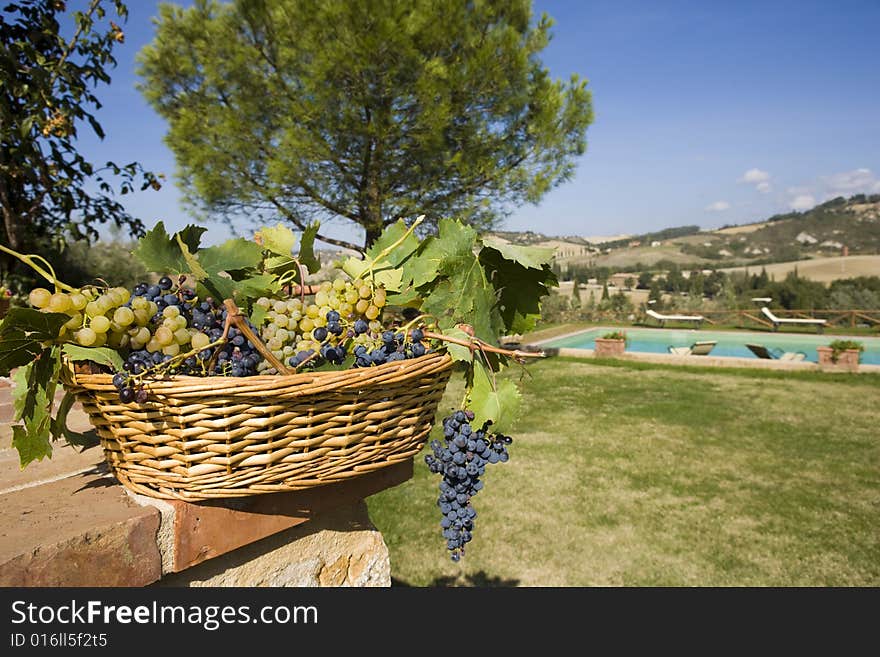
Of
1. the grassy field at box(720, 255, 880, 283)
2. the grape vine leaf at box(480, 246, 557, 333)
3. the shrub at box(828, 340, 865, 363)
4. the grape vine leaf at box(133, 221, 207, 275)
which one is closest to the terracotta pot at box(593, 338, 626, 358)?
the shrub at box(828, 340, 865, 363)

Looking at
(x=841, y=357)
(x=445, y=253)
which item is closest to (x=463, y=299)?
(x=445, y=253)

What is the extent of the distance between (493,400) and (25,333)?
25.2 inches

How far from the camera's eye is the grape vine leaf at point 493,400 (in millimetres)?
885

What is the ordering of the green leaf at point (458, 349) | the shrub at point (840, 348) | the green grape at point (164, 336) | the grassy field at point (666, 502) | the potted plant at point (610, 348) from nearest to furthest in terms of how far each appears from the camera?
the green grape at point (164, 336)
the green leaf at point (458, 349)
the grassy field at point (666, 502)
the shrub at point (840, 348)
the potted plant at point (610, 348)

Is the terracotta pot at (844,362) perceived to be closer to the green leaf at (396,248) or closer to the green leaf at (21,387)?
the green leaf at (396,248)

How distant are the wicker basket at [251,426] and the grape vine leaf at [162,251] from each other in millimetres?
200

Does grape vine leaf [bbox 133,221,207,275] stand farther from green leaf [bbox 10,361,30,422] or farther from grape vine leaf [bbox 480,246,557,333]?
grape vine leaf [bbox 480,246,557,333]

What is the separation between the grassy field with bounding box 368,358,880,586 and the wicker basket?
2614 millimetres

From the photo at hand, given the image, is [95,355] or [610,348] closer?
[95,355]

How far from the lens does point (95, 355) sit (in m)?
0.71

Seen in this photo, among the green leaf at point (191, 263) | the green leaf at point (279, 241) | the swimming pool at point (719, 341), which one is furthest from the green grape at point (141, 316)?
the swimming pool at point (719, 341)

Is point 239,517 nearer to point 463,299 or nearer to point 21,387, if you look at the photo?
point 21,387
